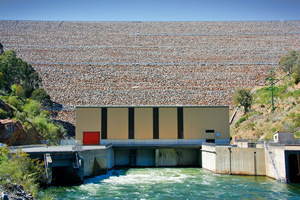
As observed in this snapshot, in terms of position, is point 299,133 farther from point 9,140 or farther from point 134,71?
point 134,71

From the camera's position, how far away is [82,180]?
2014 centimetres

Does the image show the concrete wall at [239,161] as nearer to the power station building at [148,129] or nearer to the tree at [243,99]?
the power station building at [148,129]

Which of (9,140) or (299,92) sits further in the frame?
(299,92)

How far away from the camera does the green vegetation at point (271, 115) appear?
31858 mm

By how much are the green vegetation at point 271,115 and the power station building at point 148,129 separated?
5784 millimetres

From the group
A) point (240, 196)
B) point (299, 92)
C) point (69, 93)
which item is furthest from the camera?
point (69, 93)

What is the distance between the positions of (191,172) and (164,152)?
14.2ft

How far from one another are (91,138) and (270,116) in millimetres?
18198

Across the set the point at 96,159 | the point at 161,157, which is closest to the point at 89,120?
the point at 161,157

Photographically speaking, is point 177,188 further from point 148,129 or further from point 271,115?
point 271,115


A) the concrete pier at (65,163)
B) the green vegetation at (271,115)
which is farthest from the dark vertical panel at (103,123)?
the green vegetation at (271,115)

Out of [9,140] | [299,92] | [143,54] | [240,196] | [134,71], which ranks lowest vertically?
[240,196]

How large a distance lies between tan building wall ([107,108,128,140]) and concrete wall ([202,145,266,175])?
26.4 feet

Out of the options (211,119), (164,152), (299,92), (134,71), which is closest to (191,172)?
(164,152)
